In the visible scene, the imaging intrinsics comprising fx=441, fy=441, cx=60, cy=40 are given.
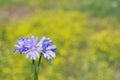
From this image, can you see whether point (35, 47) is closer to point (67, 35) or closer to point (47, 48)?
point (47, 48)

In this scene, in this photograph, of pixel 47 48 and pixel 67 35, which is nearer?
pixel 47 48

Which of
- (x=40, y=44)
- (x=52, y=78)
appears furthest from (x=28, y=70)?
(x=40, y=44)

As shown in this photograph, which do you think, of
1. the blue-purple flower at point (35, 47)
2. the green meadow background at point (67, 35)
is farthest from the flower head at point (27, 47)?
the green meadow background at point (67, 35)

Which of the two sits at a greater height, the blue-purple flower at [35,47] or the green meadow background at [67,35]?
the green meadow background at [67,35]

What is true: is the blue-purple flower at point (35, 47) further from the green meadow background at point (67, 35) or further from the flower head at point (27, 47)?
the green meadow background at point (67, 35)

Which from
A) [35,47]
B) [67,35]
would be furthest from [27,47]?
[67,35]

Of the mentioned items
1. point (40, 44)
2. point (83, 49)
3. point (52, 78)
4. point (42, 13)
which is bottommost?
point (40, 44)

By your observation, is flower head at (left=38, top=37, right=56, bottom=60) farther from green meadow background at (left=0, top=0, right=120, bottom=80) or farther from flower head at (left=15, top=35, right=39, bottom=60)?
green meadow background at (left=0, top=0, right=120, bottom=80)

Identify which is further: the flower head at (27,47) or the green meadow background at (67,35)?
the green meadow background at (67,35)

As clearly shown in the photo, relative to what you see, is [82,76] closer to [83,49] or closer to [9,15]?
[83,49]
